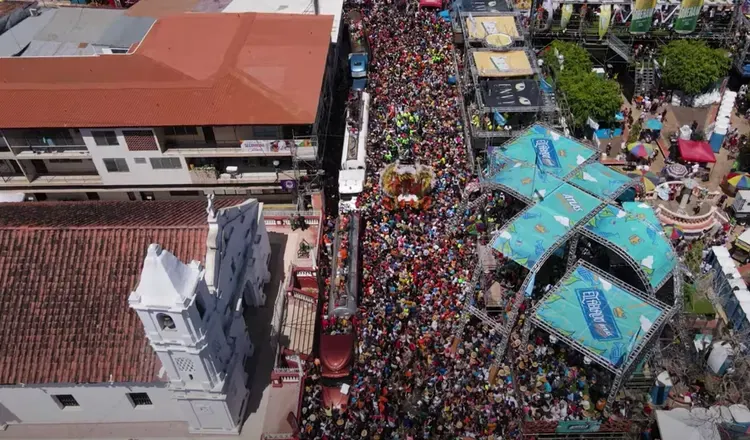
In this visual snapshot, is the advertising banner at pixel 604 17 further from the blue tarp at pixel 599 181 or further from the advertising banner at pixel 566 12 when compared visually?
the blue tarp at pixel 599 181

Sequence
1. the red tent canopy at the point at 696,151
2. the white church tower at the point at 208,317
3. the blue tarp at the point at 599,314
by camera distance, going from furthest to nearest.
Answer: the red tent canopy at the point at 696,151 → the blue tarp at the point at 599,314 → the white church tower at the point at 208,317

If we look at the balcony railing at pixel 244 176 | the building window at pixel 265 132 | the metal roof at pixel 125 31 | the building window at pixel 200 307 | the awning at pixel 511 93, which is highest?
the metal roof at pixel 125 31

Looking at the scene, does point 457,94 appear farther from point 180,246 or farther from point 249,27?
point 180,246

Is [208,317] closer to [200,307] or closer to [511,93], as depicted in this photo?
[200,307]

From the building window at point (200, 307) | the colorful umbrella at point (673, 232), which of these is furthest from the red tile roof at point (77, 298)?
the colorful umbrella at point (673, 232)

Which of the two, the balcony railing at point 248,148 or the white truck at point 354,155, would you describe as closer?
the balcony railing at point 248,148

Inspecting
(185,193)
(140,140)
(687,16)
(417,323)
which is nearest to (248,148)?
(185,193)
